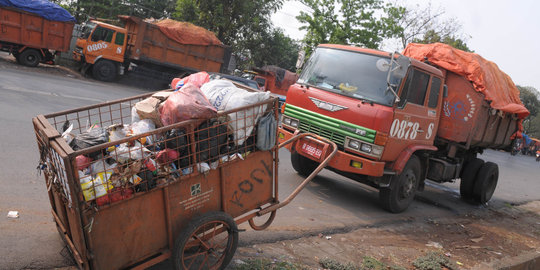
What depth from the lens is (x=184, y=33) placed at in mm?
18578

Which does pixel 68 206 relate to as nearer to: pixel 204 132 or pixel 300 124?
pixel 204 132

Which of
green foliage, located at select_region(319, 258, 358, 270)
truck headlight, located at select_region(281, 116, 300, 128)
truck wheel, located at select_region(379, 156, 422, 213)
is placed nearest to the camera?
green foliage, located at select_region(319, 258, 358, 270)

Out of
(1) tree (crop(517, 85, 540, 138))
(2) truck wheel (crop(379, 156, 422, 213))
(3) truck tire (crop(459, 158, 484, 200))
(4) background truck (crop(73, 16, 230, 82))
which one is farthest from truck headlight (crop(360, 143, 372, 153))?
(1) tree (crop(517, 85, 540, 138))

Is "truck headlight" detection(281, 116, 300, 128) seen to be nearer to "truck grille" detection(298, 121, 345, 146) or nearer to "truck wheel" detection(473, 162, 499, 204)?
"truck grille" detection(298, 121, 345, 146)

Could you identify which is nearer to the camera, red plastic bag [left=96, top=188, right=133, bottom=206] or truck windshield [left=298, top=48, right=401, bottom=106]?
red plastic bag [left=96, top=188, right=133, bottom=206]

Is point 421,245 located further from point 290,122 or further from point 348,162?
point 290,122

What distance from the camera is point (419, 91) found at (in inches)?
229

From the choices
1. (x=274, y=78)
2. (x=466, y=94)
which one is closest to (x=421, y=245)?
(x=466, y=94)

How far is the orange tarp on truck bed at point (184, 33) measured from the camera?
59.9ft

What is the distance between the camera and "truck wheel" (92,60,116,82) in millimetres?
17234

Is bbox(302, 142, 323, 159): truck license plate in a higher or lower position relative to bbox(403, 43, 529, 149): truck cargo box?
lower

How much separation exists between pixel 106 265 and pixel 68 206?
19.0 inches

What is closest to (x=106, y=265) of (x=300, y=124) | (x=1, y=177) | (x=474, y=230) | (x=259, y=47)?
(x=1, y=177)

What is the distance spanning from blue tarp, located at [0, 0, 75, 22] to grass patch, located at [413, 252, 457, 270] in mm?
17046
